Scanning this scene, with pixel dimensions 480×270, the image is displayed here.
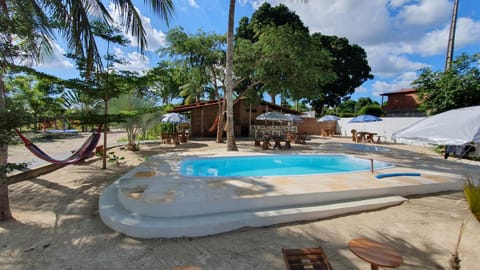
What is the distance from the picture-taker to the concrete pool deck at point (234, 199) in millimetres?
3240

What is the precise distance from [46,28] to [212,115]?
13.5 metres

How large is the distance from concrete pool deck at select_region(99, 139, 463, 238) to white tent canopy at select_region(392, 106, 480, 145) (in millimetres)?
1314

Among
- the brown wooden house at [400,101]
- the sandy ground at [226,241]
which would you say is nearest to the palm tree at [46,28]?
the sandy ground at [226,241]

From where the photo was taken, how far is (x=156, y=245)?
2.89m

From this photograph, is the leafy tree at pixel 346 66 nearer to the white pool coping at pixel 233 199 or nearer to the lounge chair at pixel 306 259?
the white pool coping at pixel 233 199

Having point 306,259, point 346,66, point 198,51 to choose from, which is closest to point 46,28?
point 306,259

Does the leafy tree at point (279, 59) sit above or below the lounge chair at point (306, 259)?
above

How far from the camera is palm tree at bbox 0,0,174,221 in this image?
10.6ft

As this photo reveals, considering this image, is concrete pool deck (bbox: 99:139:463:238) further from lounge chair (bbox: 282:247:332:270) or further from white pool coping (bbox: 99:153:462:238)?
lounge chair (bbox: 282:247:332:270)

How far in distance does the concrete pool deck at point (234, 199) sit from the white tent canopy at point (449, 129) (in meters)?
1.31

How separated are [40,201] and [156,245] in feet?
11.1

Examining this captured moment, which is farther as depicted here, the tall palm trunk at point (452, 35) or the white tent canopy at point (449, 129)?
the tall palm trunk at point (452, 35)

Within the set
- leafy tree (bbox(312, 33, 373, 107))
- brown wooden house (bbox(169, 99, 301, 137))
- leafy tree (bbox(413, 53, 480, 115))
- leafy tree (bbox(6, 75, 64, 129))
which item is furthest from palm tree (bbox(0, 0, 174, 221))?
leafy tree (bbox(312, 33, 373, 107))

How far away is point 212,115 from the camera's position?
18125 millimetres
